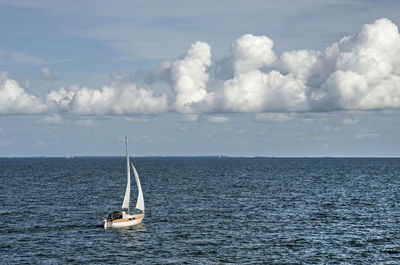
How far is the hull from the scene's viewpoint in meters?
64.8

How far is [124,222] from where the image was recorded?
66.0m

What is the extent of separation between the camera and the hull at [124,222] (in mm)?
64750

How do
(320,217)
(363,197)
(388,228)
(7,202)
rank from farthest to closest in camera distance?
(363,197) → (7,202) → (320,217) → (388,228)

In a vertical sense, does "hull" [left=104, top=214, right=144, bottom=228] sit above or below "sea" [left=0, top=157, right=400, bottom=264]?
above

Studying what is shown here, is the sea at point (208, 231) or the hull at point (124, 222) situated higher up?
the hull at point (124, 222)

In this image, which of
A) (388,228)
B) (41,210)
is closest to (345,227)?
(388,228)

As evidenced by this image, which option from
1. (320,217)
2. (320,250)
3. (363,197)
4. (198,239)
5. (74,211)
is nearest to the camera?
Result: (320,250)

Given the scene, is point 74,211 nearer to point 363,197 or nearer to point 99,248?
point 99,248

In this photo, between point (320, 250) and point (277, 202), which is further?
point (277, 202)

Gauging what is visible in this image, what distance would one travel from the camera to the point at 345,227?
6494 centimetres

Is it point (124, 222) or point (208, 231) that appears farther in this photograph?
point (124, 222)

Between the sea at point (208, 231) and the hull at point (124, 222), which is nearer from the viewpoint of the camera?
the sea at point (208, 231)

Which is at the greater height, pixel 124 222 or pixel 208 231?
pixel 124 222

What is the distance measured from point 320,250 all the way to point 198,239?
48.3 feet
